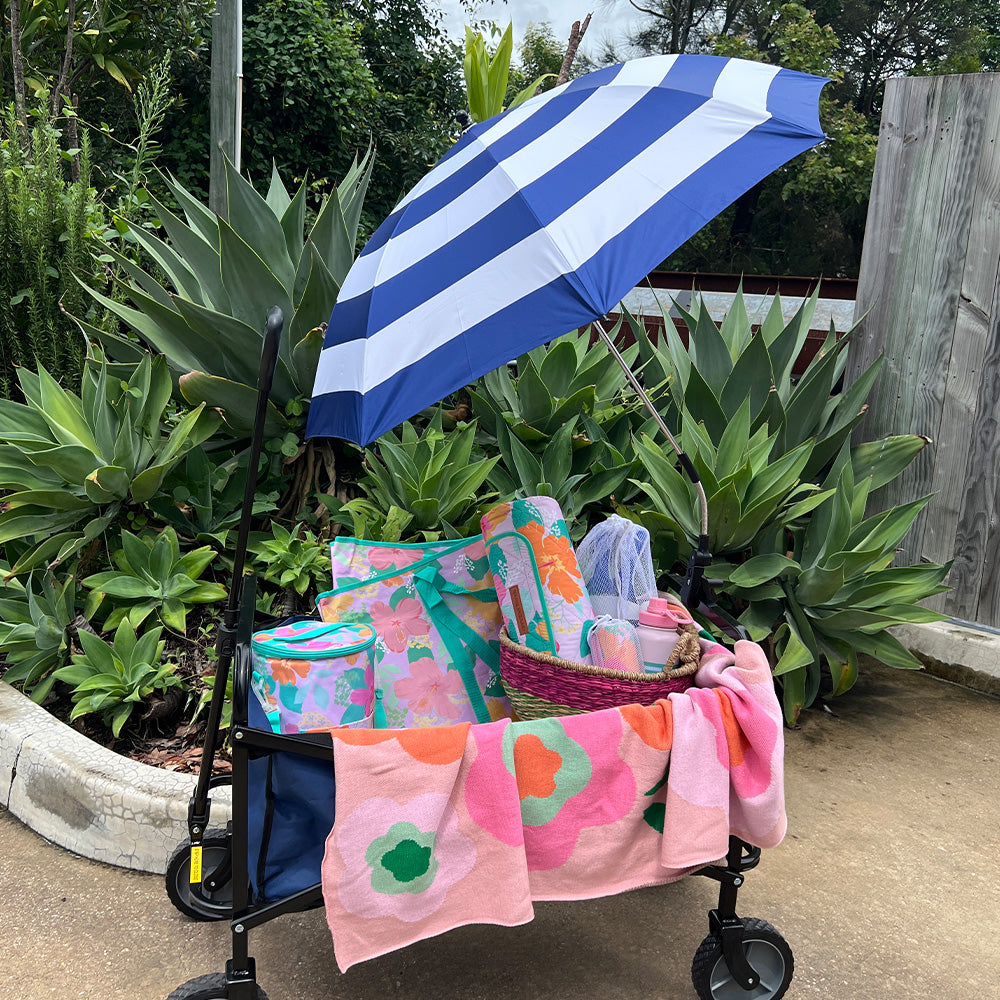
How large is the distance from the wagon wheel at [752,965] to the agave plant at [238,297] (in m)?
2.11

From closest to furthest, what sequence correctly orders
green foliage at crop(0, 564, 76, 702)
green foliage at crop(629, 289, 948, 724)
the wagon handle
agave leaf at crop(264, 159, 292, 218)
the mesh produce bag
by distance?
1. the wagon handle
2. the mesh produce bag
3. green foliage at crop(0, 564, 76, 702)
4. green foliage at crop(629, 289, 948, 724)
5. agave leaf at crop(264, 159, 292, 218)

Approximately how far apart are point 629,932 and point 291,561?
4.93ft

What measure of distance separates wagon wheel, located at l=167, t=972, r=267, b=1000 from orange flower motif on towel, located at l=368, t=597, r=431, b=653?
2.56 ft

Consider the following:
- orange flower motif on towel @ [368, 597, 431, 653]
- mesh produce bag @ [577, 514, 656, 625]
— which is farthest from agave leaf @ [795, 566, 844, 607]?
orange flower motif on towel @ [368, 597, 431, 653]

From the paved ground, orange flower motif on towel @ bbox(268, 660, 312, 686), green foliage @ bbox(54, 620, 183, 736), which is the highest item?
orange flower motif on towel @ bbox(268, 660, 312, 686)

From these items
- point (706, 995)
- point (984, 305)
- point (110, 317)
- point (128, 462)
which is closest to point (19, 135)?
point (110, 317)

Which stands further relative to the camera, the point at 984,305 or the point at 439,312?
the point at 984,305

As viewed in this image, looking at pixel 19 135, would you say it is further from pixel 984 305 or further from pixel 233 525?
pixel 984 305

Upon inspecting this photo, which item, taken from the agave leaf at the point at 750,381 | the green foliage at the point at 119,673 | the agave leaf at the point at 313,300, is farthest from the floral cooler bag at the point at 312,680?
the agave leaf at the point at 750,381

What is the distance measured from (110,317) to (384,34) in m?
13.6

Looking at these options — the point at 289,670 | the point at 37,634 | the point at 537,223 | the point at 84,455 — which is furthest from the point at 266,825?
the point at 84,455

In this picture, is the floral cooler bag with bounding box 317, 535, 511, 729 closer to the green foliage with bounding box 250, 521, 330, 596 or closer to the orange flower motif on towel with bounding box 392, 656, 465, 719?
the orange flower motif on towel with bounding box 392, 656, 465, 719

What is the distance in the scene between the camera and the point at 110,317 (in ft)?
13.0

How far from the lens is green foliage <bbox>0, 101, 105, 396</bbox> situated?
3807mm
